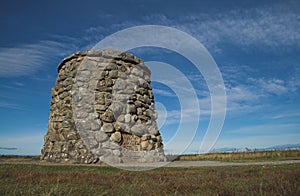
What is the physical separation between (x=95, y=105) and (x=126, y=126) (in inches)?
71.3

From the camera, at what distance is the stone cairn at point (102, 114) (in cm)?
1287

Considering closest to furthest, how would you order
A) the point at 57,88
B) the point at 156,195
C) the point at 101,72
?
the point at 156,195, the point at 101,72, the point at 57,88

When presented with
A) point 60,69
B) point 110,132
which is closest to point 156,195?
point 110,132

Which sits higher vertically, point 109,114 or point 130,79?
point 130,79

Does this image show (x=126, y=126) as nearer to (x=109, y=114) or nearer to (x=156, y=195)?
(x=109, y=114)

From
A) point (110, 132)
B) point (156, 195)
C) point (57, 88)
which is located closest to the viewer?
point (156, 195)

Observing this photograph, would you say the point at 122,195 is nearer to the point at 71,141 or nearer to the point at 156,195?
the point at 156,195

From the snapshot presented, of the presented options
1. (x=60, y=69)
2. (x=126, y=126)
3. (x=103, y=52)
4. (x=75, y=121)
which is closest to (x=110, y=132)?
(x=126, y=126)

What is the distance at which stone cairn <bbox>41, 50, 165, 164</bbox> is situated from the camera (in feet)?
42.2

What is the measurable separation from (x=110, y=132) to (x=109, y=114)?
89cm

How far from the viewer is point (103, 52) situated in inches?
567

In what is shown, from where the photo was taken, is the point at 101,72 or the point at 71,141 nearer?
the point at 71,141

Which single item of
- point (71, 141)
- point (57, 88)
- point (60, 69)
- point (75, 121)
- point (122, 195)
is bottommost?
point (122, 195)

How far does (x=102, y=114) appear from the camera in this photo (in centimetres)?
1337
